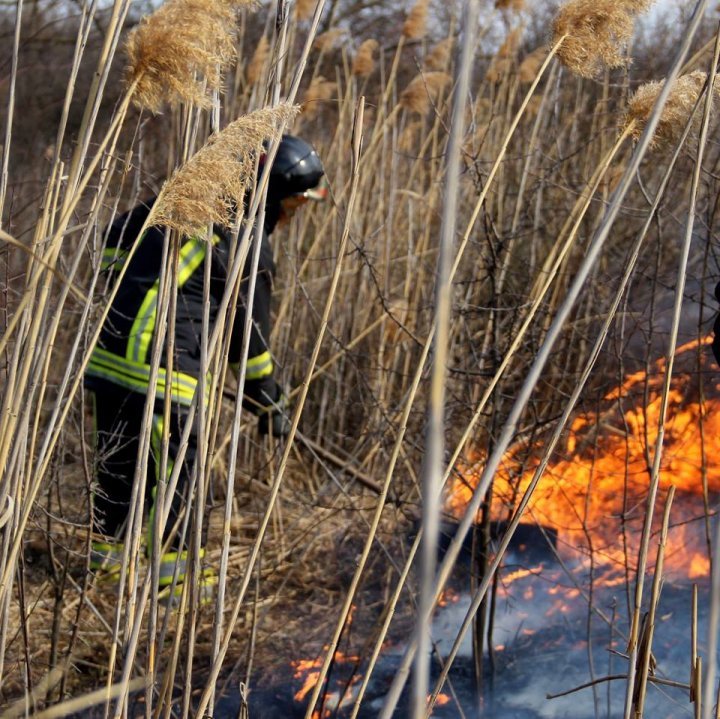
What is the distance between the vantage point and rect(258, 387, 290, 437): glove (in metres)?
3.40

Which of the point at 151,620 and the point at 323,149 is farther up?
the point at 323,149

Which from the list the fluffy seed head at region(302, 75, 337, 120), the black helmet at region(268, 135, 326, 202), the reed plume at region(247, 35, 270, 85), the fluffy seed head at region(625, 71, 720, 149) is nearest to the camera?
the fluffy seed head at region(625, 71, 720, 149)

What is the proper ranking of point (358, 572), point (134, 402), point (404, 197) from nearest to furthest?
1. point (358, 572)
2. point (134, 402)
3. point (404, 197)

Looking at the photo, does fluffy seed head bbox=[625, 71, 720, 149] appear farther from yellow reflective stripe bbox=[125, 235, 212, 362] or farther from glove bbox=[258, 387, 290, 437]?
glove bbox=[258, 387, 290, 437]

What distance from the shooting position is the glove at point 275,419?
3.40 m

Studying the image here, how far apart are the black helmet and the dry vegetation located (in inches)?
7.7

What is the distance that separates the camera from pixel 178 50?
1.44 m

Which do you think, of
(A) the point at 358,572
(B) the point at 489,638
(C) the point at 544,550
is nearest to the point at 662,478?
(C) the point at 544,550

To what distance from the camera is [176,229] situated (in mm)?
1537

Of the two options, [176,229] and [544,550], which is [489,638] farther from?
[176,229]

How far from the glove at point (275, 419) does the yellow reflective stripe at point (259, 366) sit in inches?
3.8

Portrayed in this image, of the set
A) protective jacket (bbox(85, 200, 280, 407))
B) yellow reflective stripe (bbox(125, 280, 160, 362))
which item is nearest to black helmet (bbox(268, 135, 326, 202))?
protective jacket (bbox(85, 200, 280, 407))

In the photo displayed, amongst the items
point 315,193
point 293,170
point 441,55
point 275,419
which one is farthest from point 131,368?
point 441,55

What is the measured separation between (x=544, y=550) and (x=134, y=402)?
1509 mm
